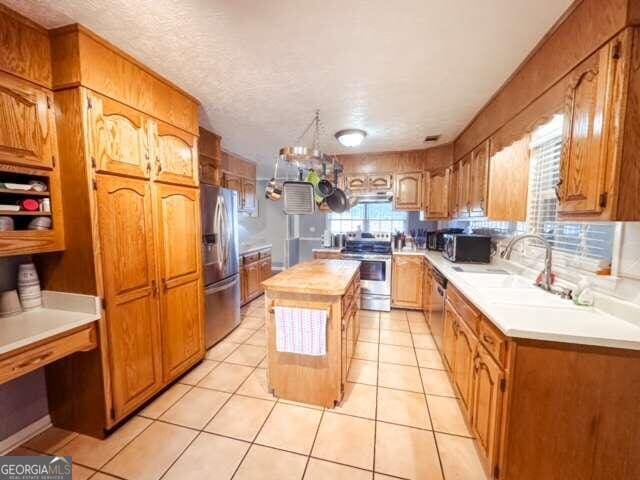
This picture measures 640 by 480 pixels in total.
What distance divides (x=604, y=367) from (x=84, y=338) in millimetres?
2613

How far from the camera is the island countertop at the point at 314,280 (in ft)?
5.93

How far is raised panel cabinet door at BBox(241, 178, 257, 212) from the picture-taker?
441 centimetres

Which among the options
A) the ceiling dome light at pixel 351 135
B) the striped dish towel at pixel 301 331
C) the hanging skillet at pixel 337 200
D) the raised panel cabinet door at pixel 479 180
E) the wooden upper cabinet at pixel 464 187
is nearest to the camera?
the striped dish towel at pixel 301 331

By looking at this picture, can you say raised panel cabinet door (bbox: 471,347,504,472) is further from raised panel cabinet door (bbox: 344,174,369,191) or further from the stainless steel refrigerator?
raised panel cabinet door (bbox: 344,174,369,191)

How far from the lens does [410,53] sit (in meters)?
1.65

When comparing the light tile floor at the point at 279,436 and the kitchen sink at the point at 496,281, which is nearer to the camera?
the light tile floor at the point at 279,436

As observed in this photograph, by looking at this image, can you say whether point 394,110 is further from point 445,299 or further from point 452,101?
point 445,299

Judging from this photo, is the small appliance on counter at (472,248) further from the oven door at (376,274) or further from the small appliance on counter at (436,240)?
the oven door at (376,274)

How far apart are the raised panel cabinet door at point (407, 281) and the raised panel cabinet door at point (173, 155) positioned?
2.88 m

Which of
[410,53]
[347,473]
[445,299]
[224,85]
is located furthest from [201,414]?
[410,53]

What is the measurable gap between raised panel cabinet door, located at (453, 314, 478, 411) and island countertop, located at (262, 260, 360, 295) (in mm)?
858

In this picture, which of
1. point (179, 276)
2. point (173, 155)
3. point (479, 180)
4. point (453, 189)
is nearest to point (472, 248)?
point (479, 180)

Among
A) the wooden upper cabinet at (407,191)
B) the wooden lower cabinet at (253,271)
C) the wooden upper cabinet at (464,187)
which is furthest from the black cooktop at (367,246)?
the wooden lower cabinet at (253,271)

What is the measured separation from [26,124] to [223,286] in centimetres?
195
